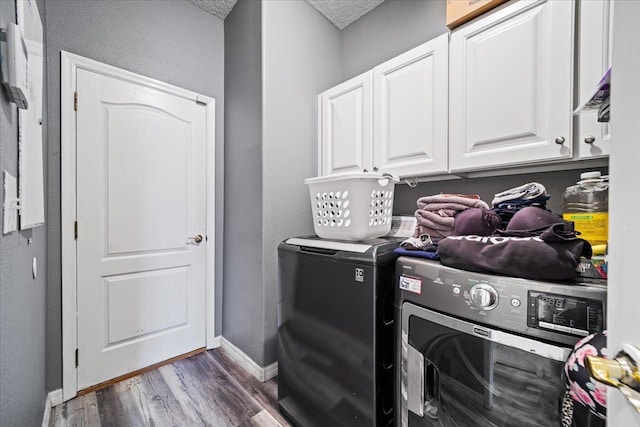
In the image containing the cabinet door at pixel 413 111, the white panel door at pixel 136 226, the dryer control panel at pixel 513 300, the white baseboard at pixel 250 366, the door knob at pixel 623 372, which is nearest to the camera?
the door knob at pixel 623 372

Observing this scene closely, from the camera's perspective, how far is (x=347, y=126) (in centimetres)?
189

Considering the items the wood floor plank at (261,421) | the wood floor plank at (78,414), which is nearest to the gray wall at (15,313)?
the wood floor plank at (78,414)

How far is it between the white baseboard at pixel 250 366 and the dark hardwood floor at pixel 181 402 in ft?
0.11

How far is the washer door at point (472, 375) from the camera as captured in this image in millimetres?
715

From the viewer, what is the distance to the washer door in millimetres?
715

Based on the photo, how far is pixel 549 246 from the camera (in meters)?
0.75

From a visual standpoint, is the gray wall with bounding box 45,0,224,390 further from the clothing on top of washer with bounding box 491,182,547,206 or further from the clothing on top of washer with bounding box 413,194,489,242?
the clothing on top of washer with bounding box 491,182,547,206

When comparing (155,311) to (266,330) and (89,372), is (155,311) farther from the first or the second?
(266,330)

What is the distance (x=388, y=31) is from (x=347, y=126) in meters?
0.83

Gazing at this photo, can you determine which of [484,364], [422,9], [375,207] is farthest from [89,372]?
[422,9]

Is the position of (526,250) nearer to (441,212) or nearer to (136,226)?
(441,212)

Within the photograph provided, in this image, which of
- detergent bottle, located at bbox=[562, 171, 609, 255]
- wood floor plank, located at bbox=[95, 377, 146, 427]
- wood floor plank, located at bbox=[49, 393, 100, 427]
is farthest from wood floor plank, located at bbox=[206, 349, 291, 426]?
detergent bottle, located at bbox=[562, 171, 609, 255]

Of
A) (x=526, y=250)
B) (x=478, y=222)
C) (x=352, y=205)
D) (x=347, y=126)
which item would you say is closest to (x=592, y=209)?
(x=478, y=222)

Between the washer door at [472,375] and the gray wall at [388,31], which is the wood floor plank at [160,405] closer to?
the washer door at [472,375]
